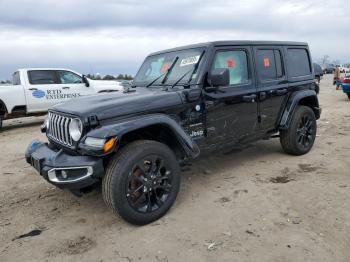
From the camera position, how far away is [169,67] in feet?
14.2

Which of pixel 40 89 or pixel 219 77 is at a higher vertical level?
pixel 40 89

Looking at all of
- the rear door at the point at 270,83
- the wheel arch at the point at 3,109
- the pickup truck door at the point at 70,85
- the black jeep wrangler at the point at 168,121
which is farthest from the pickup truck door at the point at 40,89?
the rear door at the point at 270,83

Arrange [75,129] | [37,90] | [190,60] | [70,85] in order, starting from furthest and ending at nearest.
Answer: [70,85] → [37,90] → [190,60] → [75,129]

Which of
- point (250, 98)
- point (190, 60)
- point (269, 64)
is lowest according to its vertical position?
point (250, 98)

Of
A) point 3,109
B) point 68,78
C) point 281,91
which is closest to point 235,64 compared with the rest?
point 281,91

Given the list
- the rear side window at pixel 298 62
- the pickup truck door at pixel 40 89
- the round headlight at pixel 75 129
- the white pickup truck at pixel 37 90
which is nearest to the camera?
the round headlight at pixel 75 129

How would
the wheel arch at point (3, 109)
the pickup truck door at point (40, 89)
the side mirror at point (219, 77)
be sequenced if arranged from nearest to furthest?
1. the side mirror at point (219, 77)
2. the wheel arch at point (3, 109)
3. the pickup truck door at point (40, 89)

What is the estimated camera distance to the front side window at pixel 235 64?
4.20 metres

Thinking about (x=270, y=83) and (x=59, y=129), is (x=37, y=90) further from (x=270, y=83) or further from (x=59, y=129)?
(x=270, y=83)

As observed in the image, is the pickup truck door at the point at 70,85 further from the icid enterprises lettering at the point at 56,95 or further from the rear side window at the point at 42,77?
the rear side window at the point at 42,77

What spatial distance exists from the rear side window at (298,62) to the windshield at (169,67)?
6.35 feet

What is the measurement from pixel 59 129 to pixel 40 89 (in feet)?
22.7

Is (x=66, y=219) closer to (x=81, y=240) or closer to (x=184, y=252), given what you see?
(x=81, y=240)

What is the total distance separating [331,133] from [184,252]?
549 centimetres
